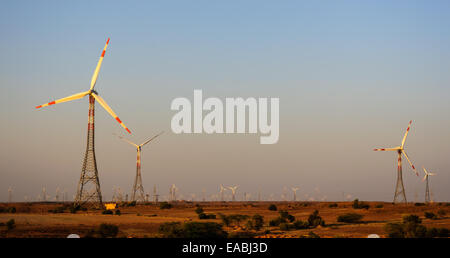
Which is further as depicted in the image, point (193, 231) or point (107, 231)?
point (107, 231)

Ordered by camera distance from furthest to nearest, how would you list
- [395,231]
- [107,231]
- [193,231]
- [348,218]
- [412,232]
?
[348,218] → [395,231] → [412,232] → [107,231] → [193,231]

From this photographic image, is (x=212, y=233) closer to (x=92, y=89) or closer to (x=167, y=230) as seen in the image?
(x=167, y=230)

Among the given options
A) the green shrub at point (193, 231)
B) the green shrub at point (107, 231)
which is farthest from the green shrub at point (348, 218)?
the green shrub at point (107, 231)

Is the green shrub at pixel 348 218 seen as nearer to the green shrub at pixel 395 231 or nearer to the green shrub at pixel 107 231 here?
the green shrub at pixel 395 231

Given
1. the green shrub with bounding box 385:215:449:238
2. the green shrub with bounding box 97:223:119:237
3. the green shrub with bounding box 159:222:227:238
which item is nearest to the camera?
the green shrub with bounding box 159:222:227:238

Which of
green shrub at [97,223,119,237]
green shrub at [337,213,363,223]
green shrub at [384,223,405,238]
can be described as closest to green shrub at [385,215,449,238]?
green shrub at [384,223,405,238]

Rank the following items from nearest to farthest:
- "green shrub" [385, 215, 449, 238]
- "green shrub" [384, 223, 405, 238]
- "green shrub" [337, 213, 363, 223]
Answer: "green shrub" [385, 215, 449, 238], "green shrub" [384, 223, 405, 238], "green shrub" [337, 213, 363, 223]

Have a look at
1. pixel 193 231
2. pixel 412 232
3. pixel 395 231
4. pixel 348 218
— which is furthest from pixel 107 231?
pixel 348 218

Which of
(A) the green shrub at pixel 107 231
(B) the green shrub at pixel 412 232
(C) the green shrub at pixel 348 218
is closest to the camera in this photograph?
(A) the green shrub at pixel 107 231

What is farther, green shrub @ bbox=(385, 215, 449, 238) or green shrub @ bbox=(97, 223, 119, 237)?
green shrub @ bbox=(385, 215, 449, 238)

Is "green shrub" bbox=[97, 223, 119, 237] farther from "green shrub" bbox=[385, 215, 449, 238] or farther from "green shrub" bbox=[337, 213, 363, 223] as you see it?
"green shrub" bbox=[337, 213, 363, 223]

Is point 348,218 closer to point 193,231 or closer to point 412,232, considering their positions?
point 412,232
